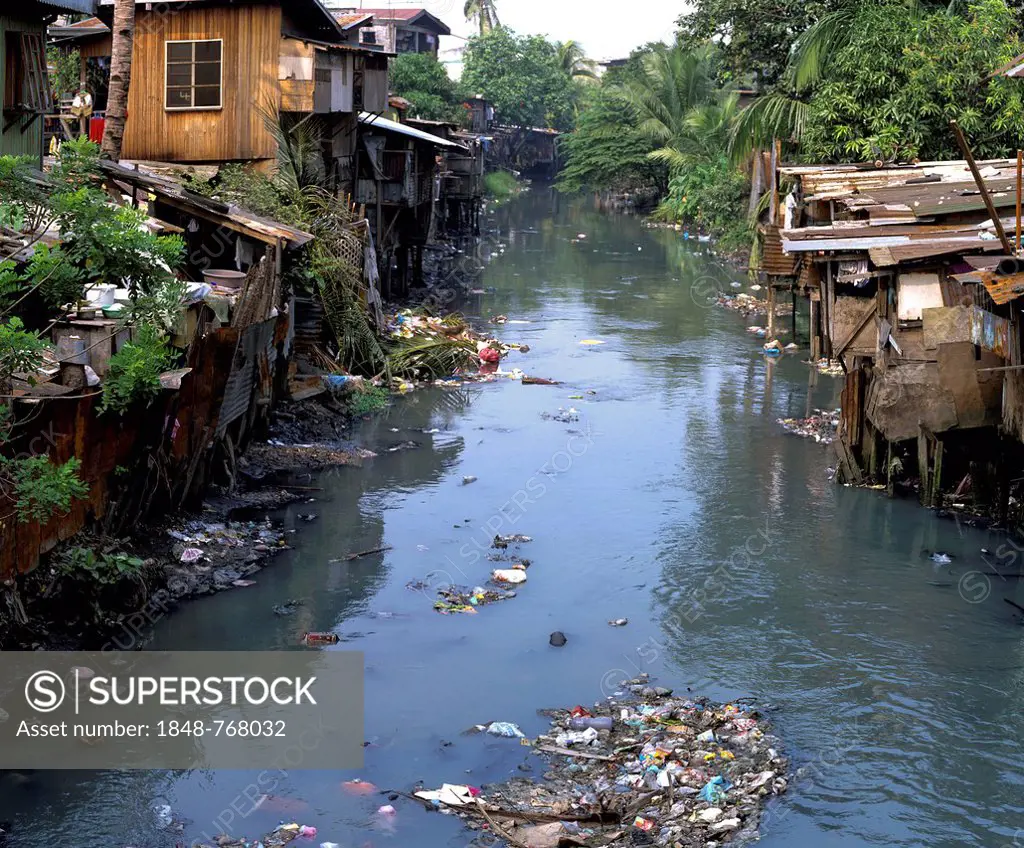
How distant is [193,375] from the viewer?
10.2 meters

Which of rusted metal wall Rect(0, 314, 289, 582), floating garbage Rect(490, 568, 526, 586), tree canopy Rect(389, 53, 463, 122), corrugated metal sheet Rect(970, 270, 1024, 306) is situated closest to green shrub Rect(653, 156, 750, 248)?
tree canopy Rect(389, 53, 463, 122)

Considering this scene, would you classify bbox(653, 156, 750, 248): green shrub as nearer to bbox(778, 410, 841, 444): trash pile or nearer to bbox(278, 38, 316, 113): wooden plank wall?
bbox(278, 38, 316, 113): wooden plank wall

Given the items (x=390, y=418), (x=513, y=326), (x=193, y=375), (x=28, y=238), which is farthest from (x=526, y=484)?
(x=513, y=326)

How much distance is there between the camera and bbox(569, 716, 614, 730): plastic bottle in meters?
7.89

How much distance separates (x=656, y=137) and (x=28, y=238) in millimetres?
36070

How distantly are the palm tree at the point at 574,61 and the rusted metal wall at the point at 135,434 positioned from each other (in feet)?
173

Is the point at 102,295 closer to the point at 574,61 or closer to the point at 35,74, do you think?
the point at 35,74

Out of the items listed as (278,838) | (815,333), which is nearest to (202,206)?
(278,838)

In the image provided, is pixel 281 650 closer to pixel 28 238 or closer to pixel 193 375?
pixel 193 375

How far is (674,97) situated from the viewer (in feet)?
137

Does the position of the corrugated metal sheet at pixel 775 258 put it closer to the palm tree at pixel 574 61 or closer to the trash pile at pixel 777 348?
the trash pile at pixel 777 348

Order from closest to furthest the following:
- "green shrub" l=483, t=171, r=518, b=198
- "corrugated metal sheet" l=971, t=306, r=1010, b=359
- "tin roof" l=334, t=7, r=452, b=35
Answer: "corrugated metal sheet" l=971, t=306, r=1010, b=359 → "tin roof" l=334, t=7, r=452, b=35 → "green shrub" l=483, t=171, r=518, b=198

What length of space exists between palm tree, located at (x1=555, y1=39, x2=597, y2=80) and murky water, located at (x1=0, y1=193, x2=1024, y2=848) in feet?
160

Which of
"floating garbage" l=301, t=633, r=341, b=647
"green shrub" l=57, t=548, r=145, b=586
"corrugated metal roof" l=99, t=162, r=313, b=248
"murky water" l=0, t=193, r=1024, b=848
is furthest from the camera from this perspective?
"corrugated metal roof" l=99, t=162, r=313, b=248
